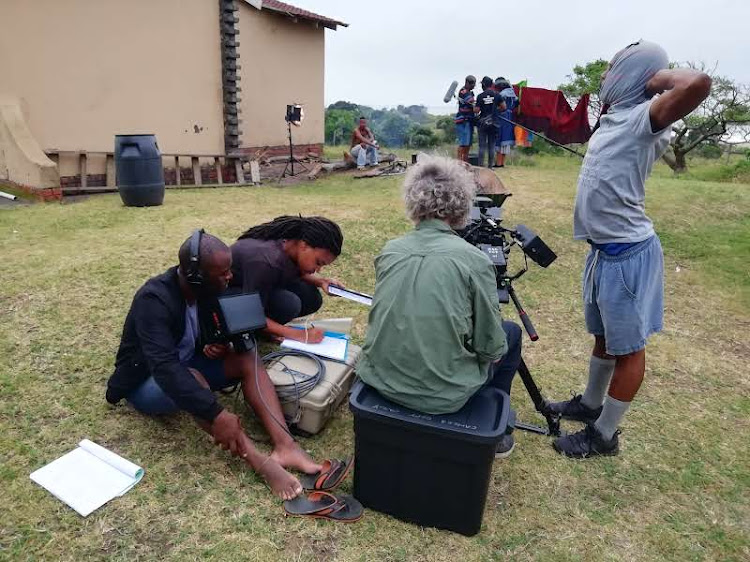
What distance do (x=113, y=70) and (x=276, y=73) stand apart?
13.5 ft

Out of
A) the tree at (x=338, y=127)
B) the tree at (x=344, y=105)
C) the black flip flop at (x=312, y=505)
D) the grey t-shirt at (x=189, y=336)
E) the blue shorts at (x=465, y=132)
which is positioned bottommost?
the black flip flop at (x=312, y=505)

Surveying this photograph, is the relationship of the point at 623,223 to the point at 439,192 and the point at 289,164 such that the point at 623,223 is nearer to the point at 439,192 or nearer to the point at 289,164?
the point at 439,192

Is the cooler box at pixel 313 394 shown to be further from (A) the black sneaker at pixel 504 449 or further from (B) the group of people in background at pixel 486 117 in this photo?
(B) the group of people in background at pixel 486 117

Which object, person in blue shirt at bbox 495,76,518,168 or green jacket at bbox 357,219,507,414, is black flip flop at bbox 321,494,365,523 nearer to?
green jacket at bbox 357,219,507,414

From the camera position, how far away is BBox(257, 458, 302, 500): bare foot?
223 centimetres

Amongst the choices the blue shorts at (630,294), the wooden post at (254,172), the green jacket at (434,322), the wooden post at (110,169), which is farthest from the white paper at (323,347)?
the wooden post at (254,172)

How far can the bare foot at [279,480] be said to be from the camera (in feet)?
7.31

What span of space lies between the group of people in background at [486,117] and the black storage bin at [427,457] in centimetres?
841

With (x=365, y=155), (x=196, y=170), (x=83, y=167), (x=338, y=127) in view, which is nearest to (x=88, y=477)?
(x=83, y=167)

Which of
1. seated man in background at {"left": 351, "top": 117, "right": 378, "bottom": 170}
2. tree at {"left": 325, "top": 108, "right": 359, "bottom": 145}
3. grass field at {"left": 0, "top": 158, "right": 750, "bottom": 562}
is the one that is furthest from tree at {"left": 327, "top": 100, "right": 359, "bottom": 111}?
grass field at {"left": 0, "top": 158, "right": 750, "bottom": 562}

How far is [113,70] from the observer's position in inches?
320

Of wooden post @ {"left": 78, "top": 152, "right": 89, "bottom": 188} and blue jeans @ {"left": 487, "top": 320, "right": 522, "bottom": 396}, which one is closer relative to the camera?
blue jeans @ {"left": 487, "top": 320, "right": 522, "bottom": 396}

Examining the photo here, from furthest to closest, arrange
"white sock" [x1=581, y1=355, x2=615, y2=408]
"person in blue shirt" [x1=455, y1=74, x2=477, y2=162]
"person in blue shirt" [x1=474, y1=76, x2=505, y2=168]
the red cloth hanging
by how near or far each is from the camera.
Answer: the red cloth hanging
"person in blue shirt" [x1=455, y1=74, x2=477, y2=162]
"person in blue shirt" [x1=474, y1=76, x2=505, y2=168]
"white sock" [x1=581, y1=355, x2=615, y2=408]

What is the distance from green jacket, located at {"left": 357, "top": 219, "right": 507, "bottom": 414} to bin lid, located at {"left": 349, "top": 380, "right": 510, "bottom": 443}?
4cm
